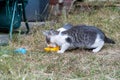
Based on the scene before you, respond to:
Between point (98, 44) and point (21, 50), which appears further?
point (98, 44)

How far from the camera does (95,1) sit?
6.83 m

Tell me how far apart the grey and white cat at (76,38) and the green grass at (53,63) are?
0.29ft

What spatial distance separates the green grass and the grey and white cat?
0.09 metres

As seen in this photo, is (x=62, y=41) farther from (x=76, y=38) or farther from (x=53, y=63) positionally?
(x=53, y=63)

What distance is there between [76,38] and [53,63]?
66cm

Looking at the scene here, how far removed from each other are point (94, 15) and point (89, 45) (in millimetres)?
2100

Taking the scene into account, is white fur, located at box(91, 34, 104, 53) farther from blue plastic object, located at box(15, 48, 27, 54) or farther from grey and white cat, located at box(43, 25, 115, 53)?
blue plastic object, located at box(15, 48, 27, 54)

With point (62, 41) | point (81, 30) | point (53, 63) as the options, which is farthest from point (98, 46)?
point (53, 63)

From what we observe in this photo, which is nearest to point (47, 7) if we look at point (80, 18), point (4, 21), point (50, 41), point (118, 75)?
point (80, 18)

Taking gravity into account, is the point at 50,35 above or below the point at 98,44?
above

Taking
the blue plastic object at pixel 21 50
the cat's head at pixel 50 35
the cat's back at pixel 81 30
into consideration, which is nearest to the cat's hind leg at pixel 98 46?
the cat's back at pixel 81 30

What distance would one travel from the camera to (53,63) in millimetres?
3793

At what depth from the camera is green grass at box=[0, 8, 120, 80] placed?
11.2 feet

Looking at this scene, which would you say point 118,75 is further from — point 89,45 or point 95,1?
point 95,1
